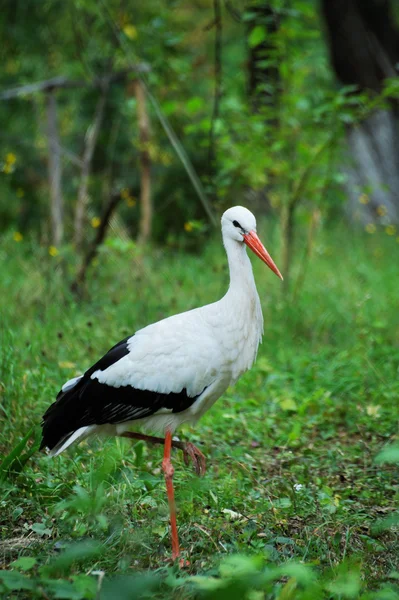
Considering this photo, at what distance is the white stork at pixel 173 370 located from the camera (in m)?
3.46

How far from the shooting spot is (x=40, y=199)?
36.9ft

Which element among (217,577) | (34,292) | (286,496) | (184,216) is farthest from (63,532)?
(184,216)

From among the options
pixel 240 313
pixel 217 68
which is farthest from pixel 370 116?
pixel 240 313

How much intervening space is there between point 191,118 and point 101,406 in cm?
662

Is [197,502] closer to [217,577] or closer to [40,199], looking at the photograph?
[217,577]

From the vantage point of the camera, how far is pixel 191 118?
956 cm

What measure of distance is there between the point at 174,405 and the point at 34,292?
3.07 meters

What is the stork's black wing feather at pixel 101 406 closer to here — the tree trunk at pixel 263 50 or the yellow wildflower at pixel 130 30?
the tree trunk at pixel 263 50

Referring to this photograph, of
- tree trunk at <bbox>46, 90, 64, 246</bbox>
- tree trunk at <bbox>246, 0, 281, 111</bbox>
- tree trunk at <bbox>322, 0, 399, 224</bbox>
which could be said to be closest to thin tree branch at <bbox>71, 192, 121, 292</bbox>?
tree trunk at <bbox>46, 90, 64, 246</bbox>

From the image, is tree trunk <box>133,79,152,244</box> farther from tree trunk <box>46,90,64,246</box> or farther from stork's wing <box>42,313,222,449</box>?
stork's wing <box>42,313,222,449</box>

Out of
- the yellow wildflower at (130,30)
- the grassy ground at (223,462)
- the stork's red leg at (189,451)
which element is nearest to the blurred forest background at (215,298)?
the grassy ground at (223,462)

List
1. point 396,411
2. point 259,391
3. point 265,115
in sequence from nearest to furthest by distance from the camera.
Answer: point 396,411 → point 259,391 → point 265,115

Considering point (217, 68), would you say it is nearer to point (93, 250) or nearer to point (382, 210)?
point (93, 250)

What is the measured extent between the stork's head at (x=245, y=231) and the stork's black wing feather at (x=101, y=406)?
689 mm
